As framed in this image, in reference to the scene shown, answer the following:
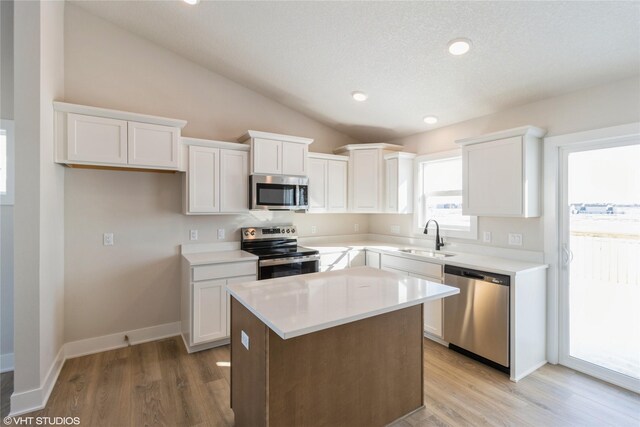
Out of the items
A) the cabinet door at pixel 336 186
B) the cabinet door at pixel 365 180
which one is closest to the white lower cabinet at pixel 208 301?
the cabinet door at pixel 336 186

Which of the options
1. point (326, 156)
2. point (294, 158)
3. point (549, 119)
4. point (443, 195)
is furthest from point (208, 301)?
point (549, 119)

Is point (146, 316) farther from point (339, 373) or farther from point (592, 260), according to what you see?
point (592, 260)

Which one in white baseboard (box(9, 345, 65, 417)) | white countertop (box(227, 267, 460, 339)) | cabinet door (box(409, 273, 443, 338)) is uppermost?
white countertop (box(227, 267, 460, 339))

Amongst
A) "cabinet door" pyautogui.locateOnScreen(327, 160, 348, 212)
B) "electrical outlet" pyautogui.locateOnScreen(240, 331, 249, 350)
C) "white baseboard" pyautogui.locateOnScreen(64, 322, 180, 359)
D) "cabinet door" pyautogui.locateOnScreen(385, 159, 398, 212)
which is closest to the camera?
"electrical outlet" pyautogui.locateOnScreen(240, 331, 249, 350)

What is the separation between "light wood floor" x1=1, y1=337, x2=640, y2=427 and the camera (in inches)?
82.7

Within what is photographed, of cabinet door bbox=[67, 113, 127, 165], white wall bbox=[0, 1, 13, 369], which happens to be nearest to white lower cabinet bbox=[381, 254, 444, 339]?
cabinet door bbox=[67, 113, 127, 165]

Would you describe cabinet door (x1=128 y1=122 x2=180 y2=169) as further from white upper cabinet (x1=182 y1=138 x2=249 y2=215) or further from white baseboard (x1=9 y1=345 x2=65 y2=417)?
white baseboard (x1=9 y1=345 x2=65 y2=417)

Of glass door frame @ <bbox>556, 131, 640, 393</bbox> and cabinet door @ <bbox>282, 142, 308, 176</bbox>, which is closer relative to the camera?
glass door frame @ <bbox>556, 131, 640, 393</bbox>

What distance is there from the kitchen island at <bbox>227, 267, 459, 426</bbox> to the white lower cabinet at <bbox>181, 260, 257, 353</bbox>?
113cm

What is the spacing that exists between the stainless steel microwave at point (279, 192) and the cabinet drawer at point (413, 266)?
48.8 inches

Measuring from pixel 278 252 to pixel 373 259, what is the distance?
133cm

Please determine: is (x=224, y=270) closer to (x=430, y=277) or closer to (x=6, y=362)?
(x=6, y=362)

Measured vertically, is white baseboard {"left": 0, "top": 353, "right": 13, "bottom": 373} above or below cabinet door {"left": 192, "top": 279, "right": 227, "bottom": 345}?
below

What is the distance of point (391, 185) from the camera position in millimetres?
4164
